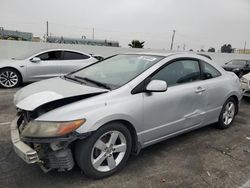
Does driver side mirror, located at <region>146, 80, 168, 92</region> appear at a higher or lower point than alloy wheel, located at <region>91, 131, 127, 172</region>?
higher

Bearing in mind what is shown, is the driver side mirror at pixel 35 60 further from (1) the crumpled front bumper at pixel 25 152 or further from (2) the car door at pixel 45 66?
(1) the crumpled front bumper at pixel 25 152

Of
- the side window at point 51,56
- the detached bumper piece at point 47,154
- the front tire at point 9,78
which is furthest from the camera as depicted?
the side window at point 51,56

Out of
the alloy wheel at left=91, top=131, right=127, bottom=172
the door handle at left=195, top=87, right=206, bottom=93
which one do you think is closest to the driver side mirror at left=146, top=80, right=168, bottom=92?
the alloy wheel at left=91, top=131, right=127, bottom=172

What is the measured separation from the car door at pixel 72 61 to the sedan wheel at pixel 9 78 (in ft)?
4.83

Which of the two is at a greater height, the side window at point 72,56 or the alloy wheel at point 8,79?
the side window at point 72,56

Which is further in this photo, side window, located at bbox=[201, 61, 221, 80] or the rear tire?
the rear tire

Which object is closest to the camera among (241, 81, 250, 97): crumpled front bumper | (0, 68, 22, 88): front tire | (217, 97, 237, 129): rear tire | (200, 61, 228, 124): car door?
(200, 61, 228, 124): car door

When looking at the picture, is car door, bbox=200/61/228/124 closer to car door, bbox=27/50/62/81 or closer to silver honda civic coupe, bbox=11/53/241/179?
silver honda civic coupe, bbox=11/53/241/179

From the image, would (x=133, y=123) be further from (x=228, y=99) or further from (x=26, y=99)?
(x=228, y=99)

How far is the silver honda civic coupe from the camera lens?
7.90 feet

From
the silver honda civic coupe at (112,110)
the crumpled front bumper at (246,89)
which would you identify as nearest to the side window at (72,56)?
the silver honda civic coupe at (112,110)

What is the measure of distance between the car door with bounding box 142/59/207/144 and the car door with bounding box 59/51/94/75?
18.4ft

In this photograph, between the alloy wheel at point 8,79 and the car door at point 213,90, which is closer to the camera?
the car door at point 213,90

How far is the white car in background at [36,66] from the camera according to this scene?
7703mm
